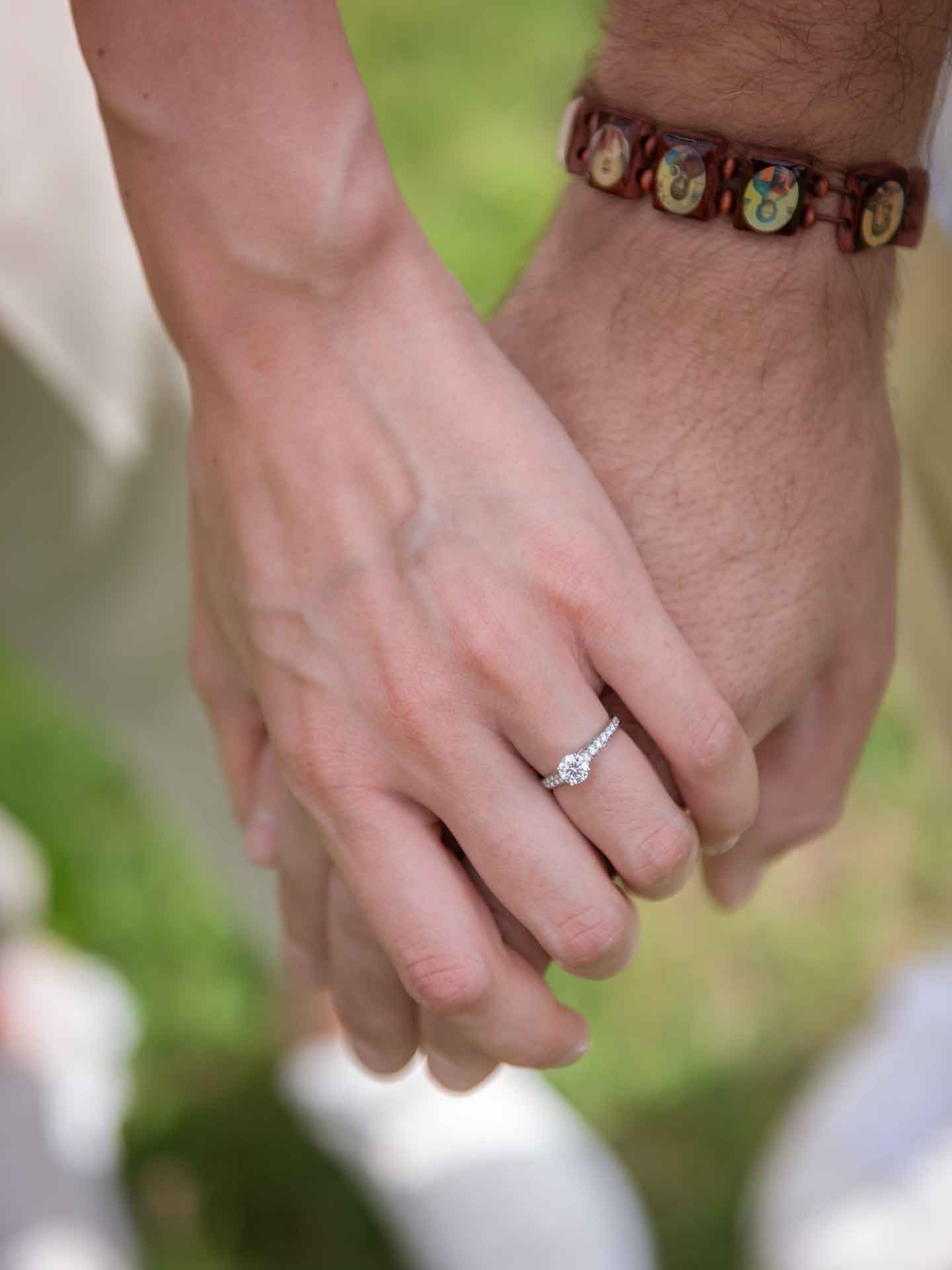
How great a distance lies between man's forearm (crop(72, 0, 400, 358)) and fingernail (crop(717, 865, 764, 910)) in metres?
0.64

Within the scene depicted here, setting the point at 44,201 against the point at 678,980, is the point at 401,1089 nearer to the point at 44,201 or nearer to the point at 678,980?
the point at 678,980

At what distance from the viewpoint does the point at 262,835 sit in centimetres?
125

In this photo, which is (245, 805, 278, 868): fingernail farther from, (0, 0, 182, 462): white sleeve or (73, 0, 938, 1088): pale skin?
(0, 0, 182, 462): white sleeve

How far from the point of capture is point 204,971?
2.38 metres

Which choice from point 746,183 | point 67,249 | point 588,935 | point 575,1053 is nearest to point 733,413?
point 746,183

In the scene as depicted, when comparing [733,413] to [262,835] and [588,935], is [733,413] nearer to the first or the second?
[588,935]

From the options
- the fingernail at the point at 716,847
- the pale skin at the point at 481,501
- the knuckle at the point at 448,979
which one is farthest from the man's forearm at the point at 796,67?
the knuckle at the point at 448,979

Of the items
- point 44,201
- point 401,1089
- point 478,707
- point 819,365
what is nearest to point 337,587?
point 478,707

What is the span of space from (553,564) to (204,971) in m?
1.63

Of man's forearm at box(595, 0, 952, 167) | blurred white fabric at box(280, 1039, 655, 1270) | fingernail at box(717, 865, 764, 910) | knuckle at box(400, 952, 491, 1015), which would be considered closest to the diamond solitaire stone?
knuckle at box(400, 952, 491, 1015)

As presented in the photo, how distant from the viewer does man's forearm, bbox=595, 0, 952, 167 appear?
0.96 metres

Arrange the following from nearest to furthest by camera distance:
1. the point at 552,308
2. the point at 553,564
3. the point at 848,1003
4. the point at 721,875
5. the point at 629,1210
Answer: the point at 553,564 < the point at 552,308 < the point at 721,875 < the point at 629,1210 < the point at 848,1003

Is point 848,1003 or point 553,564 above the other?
Answer: point 553,564

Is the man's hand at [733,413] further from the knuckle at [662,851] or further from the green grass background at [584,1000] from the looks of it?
the green grass background at [584,1000]
